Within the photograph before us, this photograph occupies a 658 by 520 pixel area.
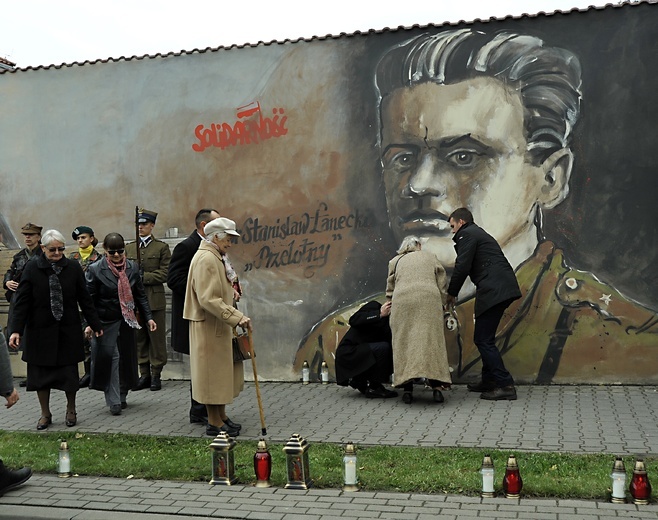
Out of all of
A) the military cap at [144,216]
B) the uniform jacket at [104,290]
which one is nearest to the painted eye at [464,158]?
the military cap at [144,216]

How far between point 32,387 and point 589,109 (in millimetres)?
6705

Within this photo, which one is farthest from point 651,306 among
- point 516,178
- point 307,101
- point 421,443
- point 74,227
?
point 74,227

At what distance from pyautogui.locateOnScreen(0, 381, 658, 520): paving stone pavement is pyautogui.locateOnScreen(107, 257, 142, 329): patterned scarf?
3.26 ft

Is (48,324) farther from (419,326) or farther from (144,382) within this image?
(419,326)

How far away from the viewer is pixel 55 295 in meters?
9.51

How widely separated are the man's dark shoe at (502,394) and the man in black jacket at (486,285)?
2 centimetres

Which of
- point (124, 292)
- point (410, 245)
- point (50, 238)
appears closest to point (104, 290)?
point (124, 292)

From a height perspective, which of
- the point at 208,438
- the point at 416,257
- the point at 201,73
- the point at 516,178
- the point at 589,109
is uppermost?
the point at 201,73

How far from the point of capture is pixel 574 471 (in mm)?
6984

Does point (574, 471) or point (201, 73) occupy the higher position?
point (201, 73)

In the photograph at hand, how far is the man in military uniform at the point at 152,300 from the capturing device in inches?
468

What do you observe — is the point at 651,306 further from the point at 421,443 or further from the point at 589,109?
the point at 421,443

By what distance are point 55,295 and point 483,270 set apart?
14.7 feet

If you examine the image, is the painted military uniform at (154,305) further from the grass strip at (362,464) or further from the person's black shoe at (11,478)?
the person's black shoe at (11,478)
